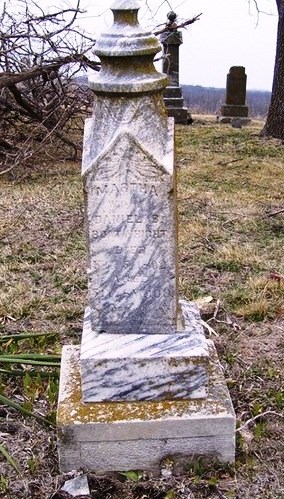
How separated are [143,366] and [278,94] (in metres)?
7.85

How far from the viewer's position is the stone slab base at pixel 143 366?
9.32 feet

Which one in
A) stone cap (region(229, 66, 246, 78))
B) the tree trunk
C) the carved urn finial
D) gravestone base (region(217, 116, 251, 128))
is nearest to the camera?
the carved urn finial

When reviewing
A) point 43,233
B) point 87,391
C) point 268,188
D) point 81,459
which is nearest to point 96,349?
point 87,391

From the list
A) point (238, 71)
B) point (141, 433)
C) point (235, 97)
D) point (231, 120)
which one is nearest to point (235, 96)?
point (235, 97)

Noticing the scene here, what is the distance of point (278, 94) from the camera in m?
9.98

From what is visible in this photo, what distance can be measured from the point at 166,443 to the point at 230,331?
4.48 feet

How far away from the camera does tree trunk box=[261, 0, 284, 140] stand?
985 cm

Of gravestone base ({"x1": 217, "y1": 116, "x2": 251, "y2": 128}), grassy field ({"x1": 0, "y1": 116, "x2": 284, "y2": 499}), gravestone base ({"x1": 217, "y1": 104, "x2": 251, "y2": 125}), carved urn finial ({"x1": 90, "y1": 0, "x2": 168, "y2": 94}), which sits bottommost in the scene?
grassy field ({"x1": 0, "y1": 116, "x2": 284, "y2": 499})

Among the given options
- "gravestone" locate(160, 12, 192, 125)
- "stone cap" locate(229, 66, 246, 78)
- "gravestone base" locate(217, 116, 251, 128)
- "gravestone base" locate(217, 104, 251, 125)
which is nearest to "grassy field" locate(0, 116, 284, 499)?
"gravestone" locate(160, 12, 192, 125)

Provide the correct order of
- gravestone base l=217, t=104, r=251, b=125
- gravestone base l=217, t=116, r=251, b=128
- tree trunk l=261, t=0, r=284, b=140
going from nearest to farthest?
tree trunk l=261, t=0, r=284, b=140 → gravestone base l=217, t=116, r=251, b=128 → gravestone base l=217, t=104, r=251, b=125

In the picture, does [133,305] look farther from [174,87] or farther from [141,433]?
[174,87]

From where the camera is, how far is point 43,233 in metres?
5.86

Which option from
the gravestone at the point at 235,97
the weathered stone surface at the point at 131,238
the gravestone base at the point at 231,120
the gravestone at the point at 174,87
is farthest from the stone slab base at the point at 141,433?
the gravestone at the point at 235,97

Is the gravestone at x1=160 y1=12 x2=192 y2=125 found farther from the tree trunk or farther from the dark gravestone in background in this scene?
the tree trunk
